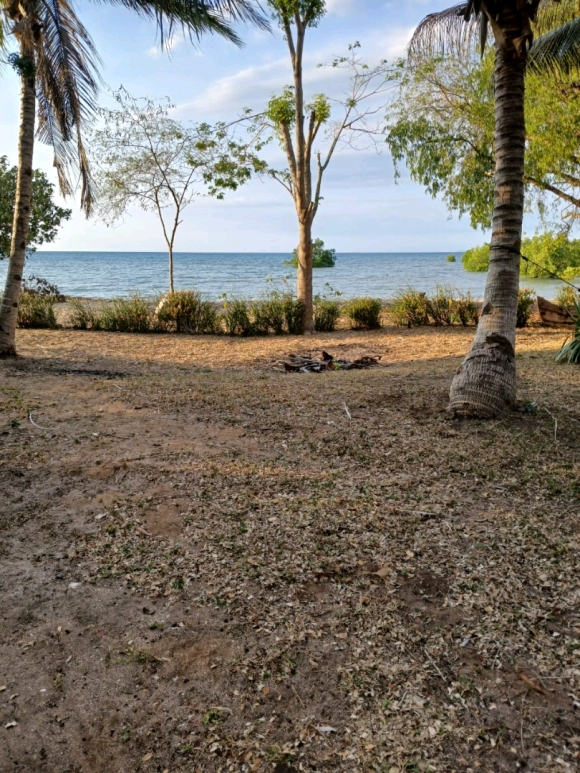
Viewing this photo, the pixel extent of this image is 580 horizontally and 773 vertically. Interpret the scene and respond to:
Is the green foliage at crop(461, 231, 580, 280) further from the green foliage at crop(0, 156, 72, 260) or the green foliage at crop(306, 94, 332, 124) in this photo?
the green foliage at crop(0, 156, 72, 260)

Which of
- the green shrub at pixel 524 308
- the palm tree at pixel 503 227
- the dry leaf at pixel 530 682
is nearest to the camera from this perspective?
→ the dry leaf at pixel 530 682

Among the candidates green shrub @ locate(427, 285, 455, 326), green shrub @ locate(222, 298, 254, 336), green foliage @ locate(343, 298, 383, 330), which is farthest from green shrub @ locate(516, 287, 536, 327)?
green shrub @ locate(222, 298, 254, 336)

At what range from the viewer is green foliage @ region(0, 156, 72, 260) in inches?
669

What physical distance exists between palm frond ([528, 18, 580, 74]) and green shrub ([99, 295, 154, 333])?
336 inches

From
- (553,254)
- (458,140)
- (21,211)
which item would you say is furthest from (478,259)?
(21,211)

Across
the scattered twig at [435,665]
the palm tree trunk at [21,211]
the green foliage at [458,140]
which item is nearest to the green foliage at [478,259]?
the green foliage at [458,140]

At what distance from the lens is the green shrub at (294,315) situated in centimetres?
1237

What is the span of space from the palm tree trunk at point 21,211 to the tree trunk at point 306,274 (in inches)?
243

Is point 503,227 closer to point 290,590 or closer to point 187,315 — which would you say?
point 290,590

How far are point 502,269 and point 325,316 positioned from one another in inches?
337

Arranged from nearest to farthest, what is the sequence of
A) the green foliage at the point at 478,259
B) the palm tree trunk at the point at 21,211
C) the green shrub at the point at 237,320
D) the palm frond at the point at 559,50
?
1. the palm tree trunk at the point at 21,211
2. the palm frond at the point at 559,50
3. the green shrub at the point at 237,320
4. the green foliage at the point at 478,259

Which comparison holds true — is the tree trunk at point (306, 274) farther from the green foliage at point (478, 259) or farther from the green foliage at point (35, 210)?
the green foliage at point (478, 259)

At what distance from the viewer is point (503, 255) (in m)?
4.50

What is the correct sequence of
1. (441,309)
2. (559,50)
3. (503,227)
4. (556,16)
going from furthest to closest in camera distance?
(441,309) → (556,16) → (559,50) → (503,227)
